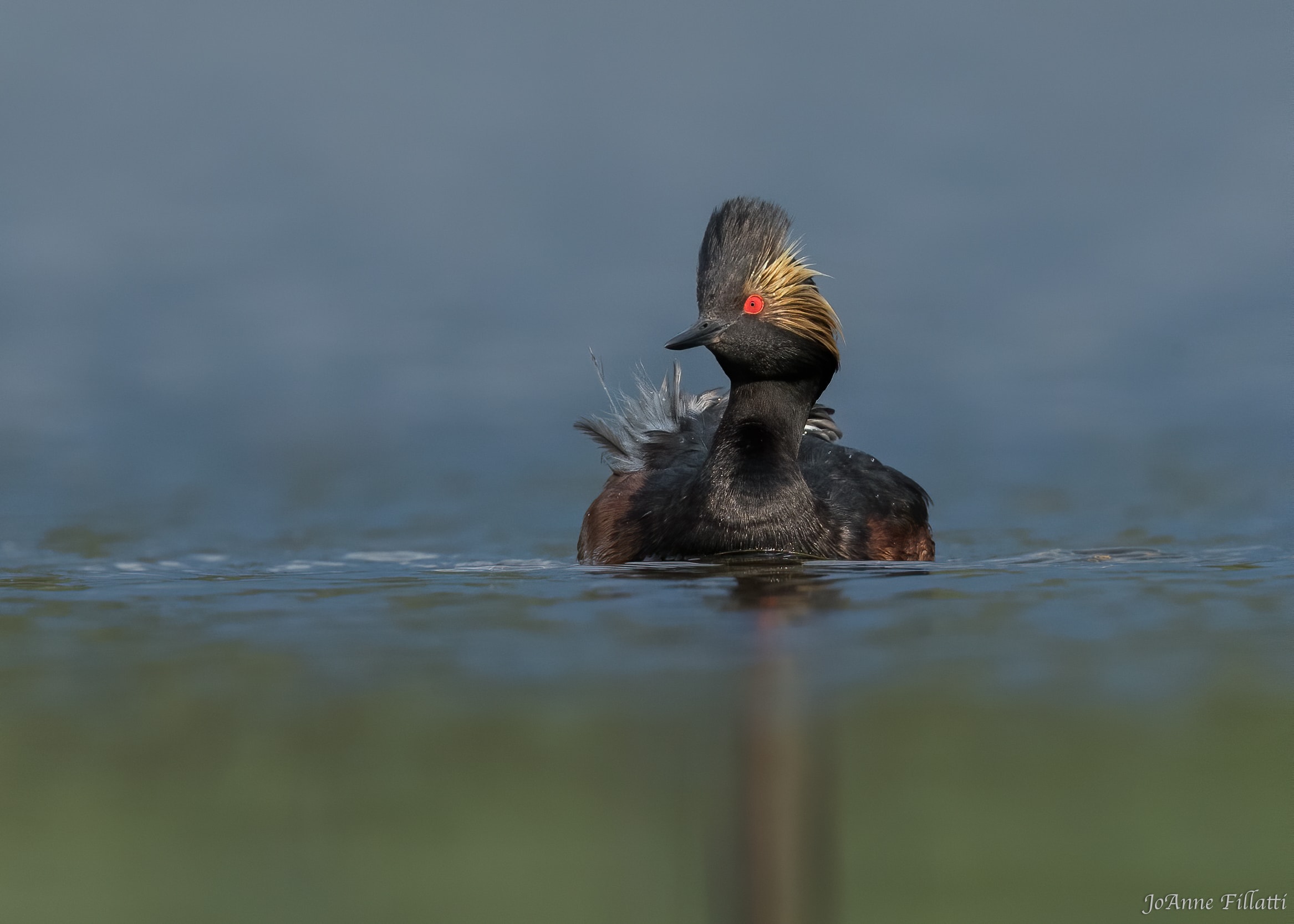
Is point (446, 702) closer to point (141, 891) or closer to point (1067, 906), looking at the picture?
point (141, 891)

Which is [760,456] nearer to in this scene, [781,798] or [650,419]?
[650,419]

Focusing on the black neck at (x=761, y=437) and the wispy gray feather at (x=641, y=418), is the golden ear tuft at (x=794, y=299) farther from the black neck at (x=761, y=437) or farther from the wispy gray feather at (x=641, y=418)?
the wispy gray feather at (x=641, y=418)

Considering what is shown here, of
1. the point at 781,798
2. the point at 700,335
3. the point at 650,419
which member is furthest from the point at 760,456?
the point at 781,798

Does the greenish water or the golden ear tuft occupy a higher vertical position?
the golden ear tuft

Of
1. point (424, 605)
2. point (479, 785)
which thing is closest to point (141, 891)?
point (479, 785)

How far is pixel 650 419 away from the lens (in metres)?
11.2

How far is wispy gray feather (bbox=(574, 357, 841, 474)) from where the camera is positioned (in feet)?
35.5

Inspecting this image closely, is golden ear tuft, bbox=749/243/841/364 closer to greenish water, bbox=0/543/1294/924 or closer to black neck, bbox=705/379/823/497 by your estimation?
black neck, bbox=705/379/823/497

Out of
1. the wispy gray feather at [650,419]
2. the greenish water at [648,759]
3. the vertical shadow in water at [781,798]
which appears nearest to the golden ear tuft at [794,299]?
the wispy gray feather at [650,419]

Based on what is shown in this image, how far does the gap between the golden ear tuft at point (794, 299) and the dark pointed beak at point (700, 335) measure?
0.97 feet

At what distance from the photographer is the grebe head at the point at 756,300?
861cm

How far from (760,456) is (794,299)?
979 millimetres

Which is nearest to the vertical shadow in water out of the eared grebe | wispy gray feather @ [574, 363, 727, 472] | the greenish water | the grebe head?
the greenish water

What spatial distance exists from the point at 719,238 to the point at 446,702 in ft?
14.9
